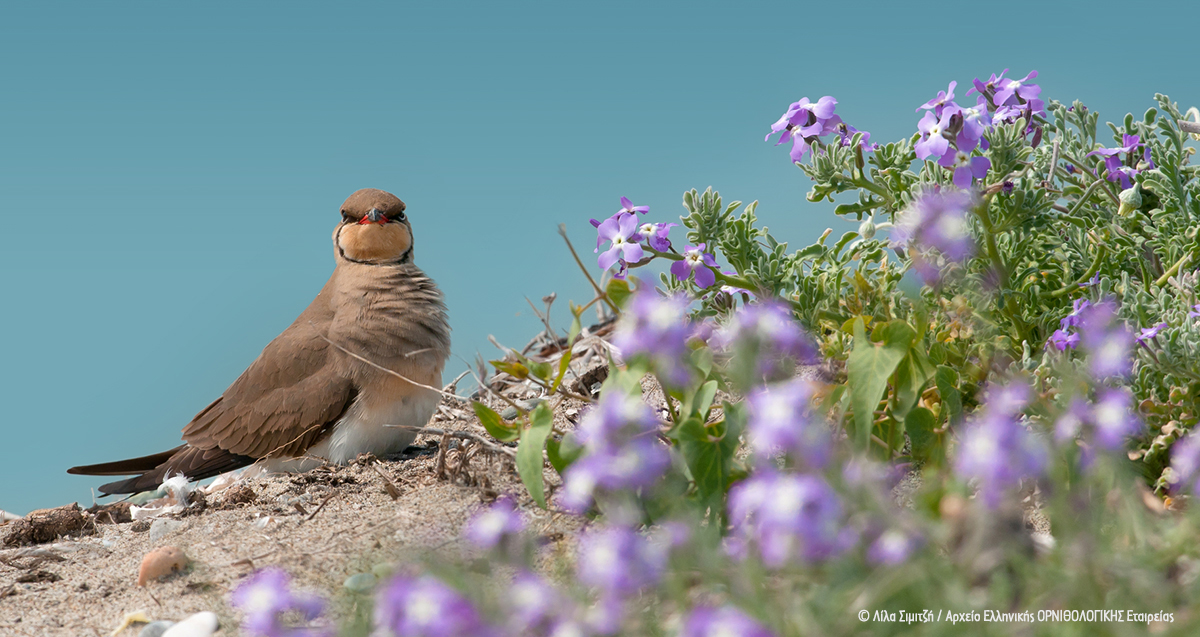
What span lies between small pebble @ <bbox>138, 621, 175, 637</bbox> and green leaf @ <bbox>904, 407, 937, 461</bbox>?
2078 millimetres

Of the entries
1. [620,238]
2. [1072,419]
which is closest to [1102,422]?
[1072,419]

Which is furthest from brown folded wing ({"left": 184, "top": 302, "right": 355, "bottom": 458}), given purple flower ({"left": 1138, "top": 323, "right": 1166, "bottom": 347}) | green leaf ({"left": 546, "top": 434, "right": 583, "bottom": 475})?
purple flower ({"left": 1138, "top": 323, "right": 1166, "bottom": 347})

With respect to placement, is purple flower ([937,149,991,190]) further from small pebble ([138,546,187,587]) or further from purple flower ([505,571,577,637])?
small pebble ([138,546,187,587])

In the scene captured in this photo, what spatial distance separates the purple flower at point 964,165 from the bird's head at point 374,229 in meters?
3.23

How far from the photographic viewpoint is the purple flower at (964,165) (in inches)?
113

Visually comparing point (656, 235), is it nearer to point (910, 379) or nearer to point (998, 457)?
point (910, 379)

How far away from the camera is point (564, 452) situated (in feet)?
7.74

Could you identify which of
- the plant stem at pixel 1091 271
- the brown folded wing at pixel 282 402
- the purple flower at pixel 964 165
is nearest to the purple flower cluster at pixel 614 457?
the purple flower at pixel 964 165

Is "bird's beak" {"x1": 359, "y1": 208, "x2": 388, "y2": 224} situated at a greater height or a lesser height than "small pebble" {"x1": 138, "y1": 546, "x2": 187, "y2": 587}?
greater

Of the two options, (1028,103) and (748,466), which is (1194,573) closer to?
(748,466)

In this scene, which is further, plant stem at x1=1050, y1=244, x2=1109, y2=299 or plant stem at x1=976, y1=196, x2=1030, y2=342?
plant stem at x1=1050, y1=244, x2=1109, y2=299

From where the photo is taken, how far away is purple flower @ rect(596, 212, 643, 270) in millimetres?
3055

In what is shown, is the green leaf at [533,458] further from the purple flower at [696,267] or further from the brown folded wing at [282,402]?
the brown folded wing at [282,402]

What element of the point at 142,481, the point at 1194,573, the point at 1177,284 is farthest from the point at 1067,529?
the point at 142,481
